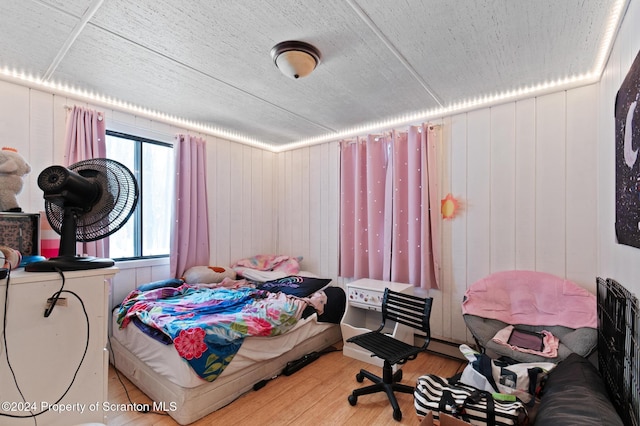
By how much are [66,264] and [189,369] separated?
1128 millimetres

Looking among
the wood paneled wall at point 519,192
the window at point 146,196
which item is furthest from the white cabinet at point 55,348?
the wood paneled wall at point 519,192

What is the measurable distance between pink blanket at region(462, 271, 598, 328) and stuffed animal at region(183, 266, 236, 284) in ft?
8.21

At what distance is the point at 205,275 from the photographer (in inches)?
125

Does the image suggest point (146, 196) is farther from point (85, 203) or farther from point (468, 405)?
point (468, 405)

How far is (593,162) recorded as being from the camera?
2281mm

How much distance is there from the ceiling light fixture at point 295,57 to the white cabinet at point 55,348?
1.55 meters

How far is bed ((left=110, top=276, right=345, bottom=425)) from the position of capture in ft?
6.20

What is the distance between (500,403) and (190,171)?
11.0 ft


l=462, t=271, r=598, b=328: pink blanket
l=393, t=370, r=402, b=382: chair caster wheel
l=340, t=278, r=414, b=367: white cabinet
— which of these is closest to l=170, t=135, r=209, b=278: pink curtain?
l=340, t=278, r=414, b=367: white cabinet

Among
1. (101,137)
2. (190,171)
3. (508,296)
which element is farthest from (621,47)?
(101,137)

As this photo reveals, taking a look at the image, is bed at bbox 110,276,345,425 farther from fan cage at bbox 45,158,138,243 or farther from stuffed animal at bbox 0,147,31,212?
stuffed animal at bbox 0,147,31,212

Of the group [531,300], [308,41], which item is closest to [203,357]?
[308,41]

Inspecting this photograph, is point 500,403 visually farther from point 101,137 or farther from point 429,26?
point 101,137

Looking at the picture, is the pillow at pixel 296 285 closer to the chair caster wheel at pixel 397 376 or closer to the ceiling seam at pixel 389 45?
the chair caster wheel at pixel 397 376
